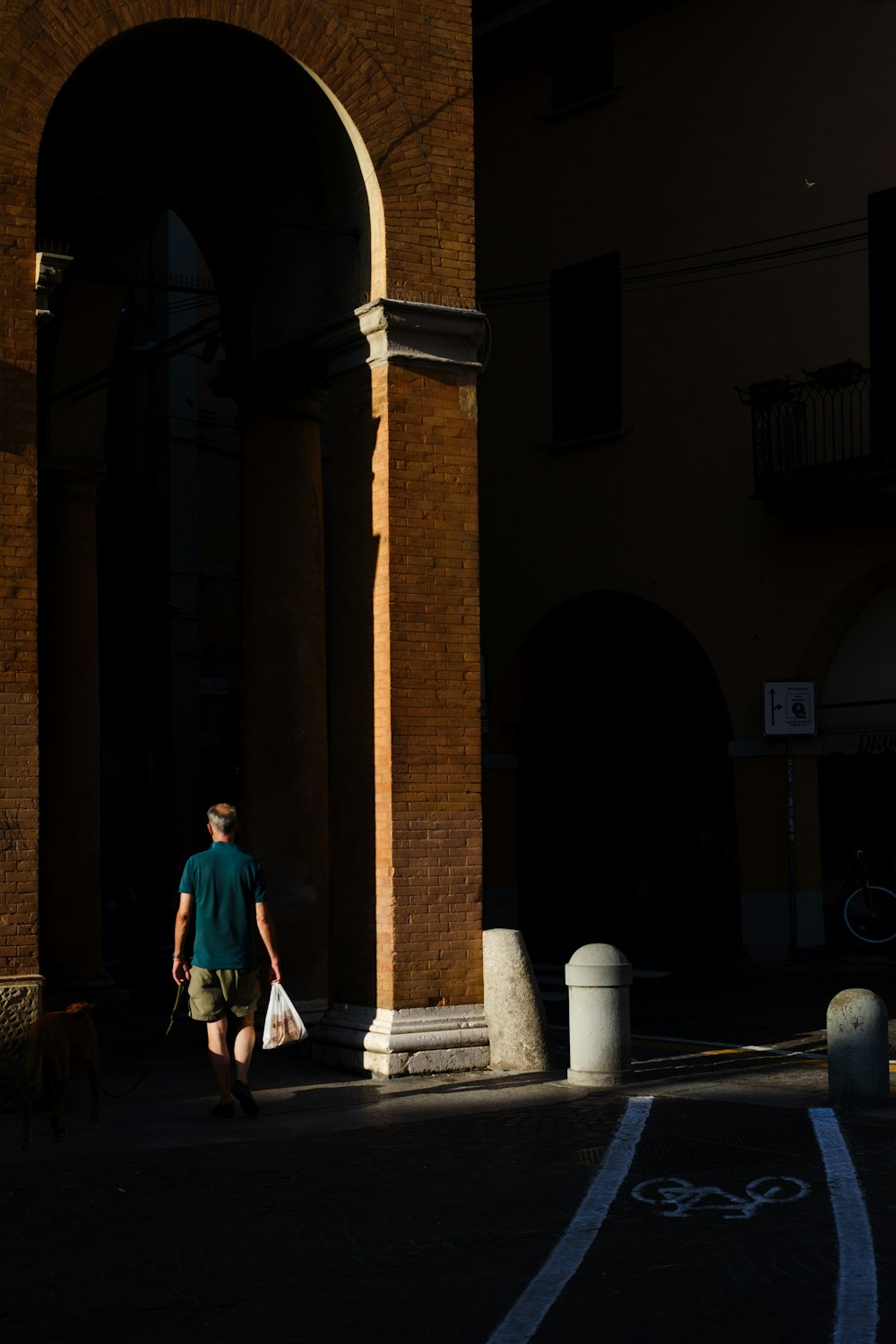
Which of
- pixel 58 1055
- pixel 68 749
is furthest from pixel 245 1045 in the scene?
pixel 68 749

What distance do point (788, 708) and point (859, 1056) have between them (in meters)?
11.3

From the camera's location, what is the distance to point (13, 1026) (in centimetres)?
1041

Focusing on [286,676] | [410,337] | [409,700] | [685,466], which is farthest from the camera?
[685,466]

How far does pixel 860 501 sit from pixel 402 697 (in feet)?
33.0

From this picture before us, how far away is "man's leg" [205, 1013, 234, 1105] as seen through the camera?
1020 cm

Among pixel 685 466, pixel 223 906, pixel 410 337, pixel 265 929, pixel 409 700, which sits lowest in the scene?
pixel 265 929

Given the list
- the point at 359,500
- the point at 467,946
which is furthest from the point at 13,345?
the point at 467,946

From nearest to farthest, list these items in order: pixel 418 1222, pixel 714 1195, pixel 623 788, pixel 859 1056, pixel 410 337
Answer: pixel 418 1222
pixel 714 1195
pixel 859 1056
pixel 410 337
pixel 623 788

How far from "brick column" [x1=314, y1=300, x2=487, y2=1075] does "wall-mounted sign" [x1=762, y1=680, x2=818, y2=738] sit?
30.8ft

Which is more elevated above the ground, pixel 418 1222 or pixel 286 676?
pixel 286 676

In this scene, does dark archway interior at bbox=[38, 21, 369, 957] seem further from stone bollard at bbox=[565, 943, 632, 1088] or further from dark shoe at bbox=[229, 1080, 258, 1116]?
dark shoe at bbox=[229, 1080, 258, 1116]

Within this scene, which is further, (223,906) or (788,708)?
(788,708)

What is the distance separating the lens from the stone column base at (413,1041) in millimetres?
11656

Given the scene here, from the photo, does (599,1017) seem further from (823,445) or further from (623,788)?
(623,788)
